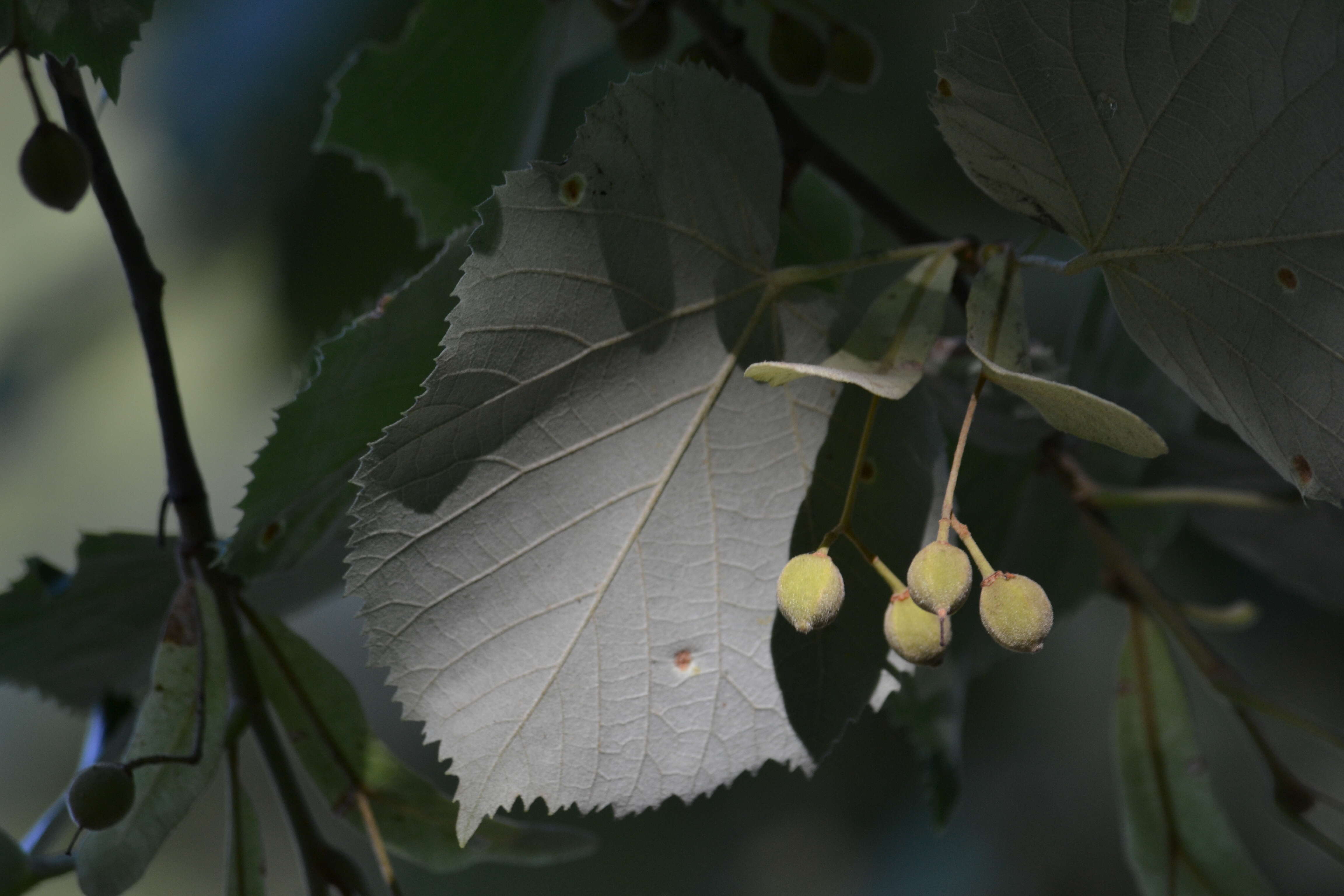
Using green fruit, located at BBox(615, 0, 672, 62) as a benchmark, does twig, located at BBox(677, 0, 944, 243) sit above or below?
below

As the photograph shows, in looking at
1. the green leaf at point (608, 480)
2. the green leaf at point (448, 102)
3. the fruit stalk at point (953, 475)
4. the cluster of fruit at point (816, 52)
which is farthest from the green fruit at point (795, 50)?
the fruit stalk at point (953, 475)

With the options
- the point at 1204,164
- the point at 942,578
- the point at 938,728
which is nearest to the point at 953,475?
the point at 942,578

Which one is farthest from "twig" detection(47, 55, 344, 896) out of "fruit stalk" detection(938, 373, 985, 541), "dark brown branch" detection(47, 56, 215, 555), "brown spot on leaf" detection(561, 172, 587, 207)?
"fruit stalk" detection(938, 373, 985, 541)

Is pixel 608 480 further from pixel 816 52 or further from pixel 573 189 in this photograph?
pixel 816 52

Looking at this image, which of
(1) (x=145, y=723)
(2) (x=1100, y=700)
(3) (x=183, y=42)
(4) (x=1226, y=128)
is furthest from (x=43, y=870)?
(2) (x=1100, y=700)

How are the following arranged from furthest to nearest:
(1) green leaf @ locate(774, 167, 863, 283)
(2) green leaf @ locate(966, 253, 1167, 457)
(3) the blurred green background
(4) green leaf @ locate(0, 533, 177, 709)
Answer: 1. (3) the blurred green background
2. (1) green leaf @ locate(774, 167, 863, 283)
3. (4) green leaf @ locate(0, 533, 177, 709)
4. (2) green leaf @ locate(966, 253, 1167, 457)

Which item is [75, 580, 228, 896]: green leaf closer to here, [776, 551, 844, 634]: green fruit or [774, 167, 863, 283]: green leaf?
[776, 551, 844, 634]: green fruit

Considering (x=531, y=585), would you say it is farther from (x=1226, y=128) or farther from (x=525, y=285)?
(x=1226, y=128)
